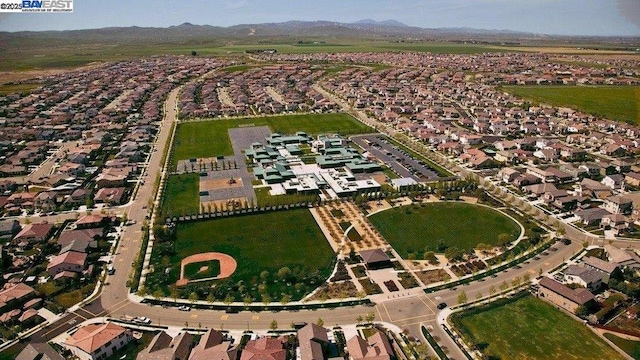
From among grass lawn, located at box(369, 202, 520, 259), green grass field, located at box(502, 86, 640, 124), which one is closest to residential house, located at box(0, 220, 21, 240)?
grass lawn, located at box(369, 202, 520, 259)

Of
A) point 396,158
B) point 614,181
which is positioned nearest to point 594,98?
point 614,181

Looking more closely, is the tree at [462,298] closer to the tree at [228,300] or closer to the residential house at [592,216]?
the tree at [228,300]

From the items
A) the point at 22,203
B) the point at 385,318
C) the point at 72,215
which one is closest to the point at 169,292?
the point at 385,318

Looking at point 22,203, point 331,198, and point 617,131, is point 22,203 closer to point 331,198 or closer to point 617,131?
point 331,198

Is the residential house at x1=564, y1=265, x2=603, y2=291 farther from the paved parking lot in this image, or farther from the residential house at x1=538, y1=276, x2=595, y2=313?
the paved parking lot

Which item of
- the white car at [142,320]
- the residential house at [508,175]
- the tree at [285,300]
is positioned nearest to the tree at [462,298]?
the tree at [285,300]
